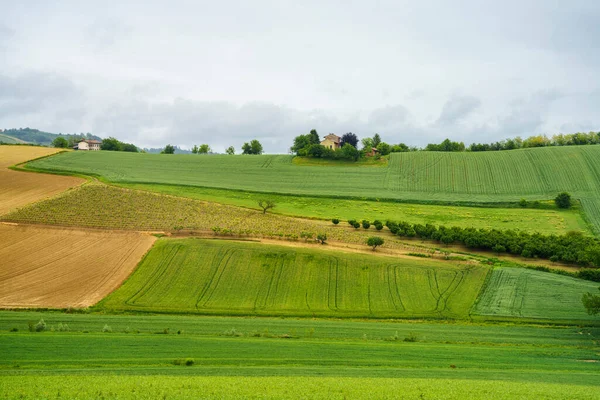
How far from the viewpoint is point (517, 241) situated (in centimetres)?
6347

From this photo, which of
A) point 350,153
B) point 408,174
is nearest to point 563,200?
point 408,174

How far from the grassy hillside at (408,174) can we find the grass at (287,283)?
39.4 meters

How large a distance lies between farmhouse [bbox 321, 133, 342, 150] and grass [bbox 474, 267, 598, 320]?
97.8 metres

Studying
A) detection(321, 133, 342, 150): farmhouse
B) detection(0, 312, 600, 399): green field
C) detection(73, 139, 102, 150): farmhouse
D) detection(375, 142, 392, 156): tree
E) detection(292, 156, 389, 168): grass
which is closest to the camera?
detection(0, 312, 600, 399): green field

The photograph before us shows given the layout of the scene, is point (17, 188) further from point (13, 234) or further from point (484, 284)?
point (484, 284)

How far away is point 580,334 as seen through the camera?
40938 mm

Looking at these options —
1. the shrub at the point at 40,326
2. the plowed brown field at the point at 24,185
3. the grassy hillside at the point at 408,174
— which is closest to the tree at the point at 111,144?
the grassy hillside at the point at 408,174

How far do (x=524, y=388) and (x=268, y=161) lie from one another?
4315 inches

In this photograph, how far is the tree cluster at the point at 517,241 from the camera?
6003 centimetres

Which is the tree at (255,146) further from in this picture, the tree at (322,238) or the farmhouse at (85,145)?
the tree at (322,238)

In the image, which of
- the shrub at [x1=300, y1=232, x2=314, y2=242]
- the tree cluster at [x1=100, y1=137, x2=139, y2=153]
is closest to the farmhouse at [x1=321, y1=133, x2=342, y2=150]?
the tree cluster at [x1=100, y1=137, x2=139, y2=153]

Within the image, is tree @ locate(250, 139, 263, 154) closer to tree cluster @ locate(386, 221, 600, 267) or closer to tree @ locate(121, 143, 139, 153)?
tree @ locate(121, 143, 139, 153)

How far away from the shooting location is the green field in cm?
2503

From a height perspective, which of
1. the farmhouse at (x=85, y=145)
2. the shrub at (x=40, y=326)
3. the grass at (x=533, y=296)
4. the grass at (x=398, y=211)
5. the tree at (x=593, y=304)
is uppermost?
the farmhouse at (x=85, y=145)
